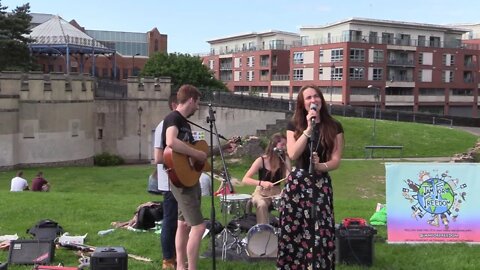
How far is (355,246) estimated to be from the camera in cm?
725

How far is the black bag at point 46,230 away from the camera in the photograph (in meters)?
8.23

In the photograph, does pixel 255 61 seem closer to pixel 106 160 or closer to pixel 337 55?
pixel 337 55

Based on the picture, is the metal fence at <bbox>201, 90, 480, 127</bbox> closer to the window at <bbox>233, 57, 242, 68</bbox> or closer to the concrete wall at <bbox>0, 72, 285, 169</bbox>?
the concrete wall at <bbox>0, 72, 285, 169</bbox>

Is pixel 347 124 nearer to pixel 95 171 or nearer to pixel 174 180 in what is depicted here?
pixel 95 171

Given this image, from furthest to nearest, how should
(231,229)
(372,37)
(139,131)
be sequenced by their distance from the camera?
(372,37)
(139,131)
(231,229)

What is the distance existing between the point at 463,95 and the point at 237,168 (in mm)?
59284

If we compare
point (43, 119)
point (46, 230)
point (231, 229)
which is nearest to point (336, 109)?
point (43, 119)

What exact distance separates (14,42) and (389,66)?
1862 inches

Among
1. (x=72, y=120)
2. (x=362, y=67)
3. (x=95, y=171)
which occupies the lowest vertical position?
(x=95, y=171)

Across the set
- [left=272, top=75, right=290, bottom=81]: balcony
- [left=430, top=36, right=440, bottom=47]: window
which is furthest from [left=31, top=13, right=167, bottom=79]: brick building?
[left=430, top=36, right=440, bottom=47]: window

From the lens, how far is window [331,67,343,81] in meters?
72.6

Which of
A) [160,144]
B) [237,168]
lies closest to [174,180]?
[160,144]

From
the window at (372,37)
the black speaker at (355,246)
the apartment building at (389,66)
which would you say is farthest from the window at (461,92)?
the black speaker at (355,246)

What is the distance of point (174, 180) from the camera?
612cm
